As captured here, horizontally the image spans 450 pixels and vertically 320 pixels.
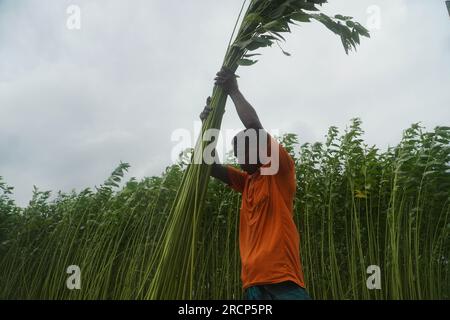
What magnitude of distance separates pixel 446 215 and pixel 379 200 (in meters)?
0.52

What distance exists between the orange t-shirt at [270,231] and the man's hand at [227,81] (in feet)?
1.25

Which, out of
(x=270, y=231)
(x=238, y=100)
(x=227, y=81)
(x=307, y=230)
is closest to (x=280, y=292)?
(x=270, y=231)

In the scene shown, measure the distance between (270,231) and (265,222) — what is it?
6cm

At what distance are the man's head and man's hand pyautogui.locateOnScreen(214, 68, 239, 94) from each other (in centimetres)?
23

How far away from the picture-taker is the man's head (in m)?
2.39

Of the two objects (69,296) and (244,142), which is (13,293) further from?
(244,142)

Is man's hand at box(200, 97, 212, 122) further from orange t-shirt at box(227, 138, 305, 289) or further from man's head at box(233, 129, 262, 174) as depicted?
orange t-shirt at box(227, 138, 305, 289)

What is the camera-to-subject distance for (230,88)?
2377 millimetres

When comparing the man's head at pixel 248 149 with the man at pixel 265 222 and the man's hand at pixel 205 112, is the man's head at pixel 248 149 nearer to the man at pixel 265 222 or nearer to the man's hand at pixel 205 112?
the man at pixel 265 222

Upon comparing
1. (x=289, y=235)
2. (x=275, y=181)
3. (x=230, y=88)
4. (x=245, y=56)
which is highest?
(x=245, y=56)

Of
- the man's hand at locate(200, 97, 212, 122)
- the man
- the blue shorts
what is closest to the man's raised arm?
the man

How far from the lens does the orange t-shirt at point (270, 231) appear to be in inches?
86.4
